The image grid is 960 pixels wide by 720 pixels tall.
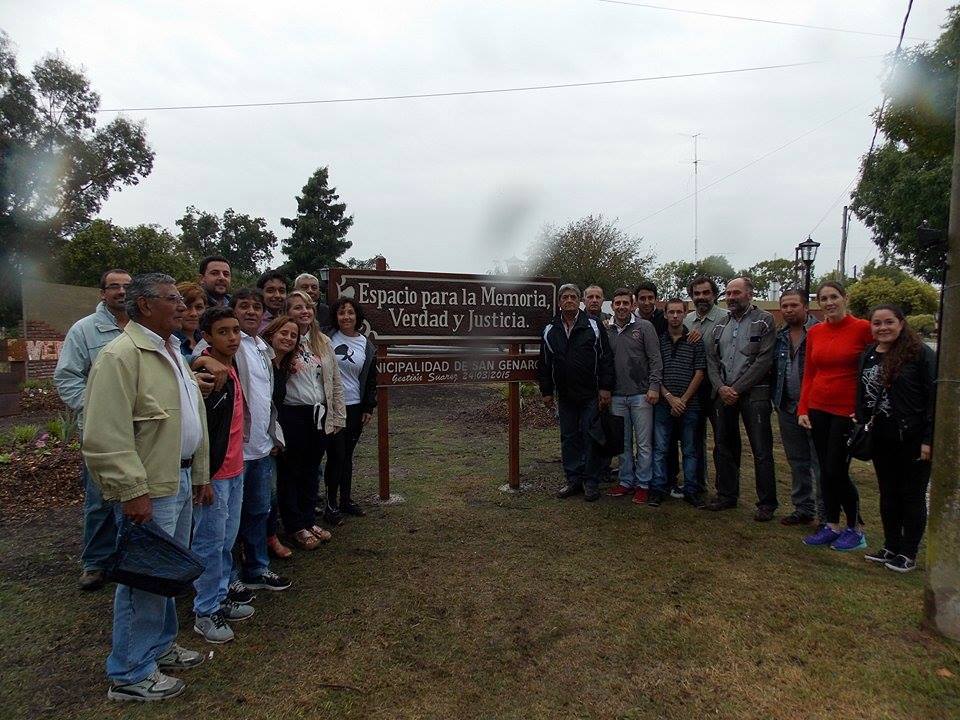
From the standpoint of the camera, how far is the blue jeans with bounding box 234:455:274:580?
140 inches

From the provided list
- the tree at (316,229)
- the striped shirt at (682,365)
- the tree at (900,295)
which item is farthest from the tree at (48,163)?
the tree at (900,295)

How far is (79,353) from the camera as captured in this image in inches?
148

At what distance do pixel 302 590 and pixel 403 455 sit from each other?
3.70 meters

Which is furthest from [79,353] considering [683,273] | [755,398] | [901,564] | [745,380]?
[683,273]

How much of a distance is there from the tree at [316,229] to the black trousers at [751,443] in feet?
98.1

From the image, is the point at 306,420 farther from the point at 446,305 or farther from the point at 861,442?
the point at 861,442

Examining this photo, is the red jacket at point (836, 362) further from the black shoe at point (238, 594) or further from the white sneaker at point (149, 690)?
the white sneaker at point (149, 690)

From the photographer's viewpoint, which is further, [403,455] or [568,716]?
[403,455]

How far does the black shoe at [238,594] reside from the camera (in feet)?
11.4

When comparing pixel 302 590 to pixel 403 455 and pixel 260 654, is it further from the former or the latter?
pixel 403 455

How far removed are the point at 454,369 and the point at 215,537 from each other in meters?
3.07

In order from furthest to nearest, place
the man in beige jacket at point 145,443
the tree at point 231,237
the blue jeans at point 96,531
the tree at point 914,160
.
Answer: the tree at point 231,237
the tree at point 914,160
the blue jeans at point 96,531
the man in beige jacket at point 145,443

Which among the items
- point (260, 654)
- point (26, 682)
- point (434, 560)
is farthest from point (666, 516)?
point (26, 682)

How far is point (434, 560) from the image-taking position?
4.18 meters
